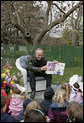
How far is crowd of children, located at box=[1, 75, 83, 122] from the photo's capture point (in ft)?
6.57

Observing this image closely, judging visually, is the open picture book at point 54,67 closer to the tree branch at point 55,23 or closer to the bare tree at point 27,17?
the tree branch at point 55,23

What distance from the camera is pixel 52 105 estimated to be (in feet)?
7.89

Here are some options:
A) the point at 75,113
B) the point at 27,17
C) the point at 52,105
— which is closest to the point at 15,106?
the point at 52,105

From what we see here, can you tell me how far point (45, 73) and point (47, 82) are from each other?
0.20 m

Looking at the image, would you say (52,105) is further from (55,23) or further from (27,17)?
(27,17)

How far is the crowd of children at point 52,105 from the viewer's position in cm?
200

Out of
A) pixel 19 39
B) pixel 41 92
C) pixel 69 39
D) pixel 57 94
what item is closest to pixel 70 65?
pixel 41 92

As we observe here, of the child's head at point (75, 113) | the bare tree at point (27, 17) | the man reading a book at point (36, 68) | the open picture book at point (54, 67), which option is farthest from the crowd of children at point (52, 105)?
the bare tree at point (27, 17)

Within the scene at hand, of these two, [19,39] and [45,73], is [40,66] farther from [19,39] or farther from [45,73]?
[19,39]

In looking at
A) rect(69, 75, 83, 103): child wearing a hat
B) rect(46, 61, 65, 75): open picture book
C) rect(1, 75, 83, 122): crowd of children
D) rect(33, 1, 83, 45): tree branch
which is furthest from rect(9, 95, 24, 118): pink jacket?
rect(33, 1, 83, 45): tree branch

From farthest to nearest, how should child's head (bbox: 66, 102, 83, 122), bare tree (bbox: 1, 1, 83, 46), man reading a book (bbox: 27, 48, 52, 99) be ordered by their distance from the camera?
1. bare tree (bbox: 1, 1, 83, 46)
2. man reading a book (bbox: 27, 48, 52, 99)
3. child's head (bbox: 66, 102, 83, 122)

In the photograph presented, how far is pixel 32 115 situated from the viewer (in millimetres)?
1744

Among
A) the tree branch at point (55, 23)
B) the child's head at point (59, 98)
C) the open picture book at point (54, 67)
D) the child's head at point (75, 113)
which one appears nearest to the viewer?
the child's head at point (75, 113)

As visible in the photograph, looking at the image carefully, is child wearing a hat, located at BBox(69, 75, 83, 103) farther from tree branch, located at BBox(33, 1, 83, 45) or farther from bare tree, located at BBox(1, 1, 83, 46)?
bare tree, located at BBox(1, 1, 83, 46)
